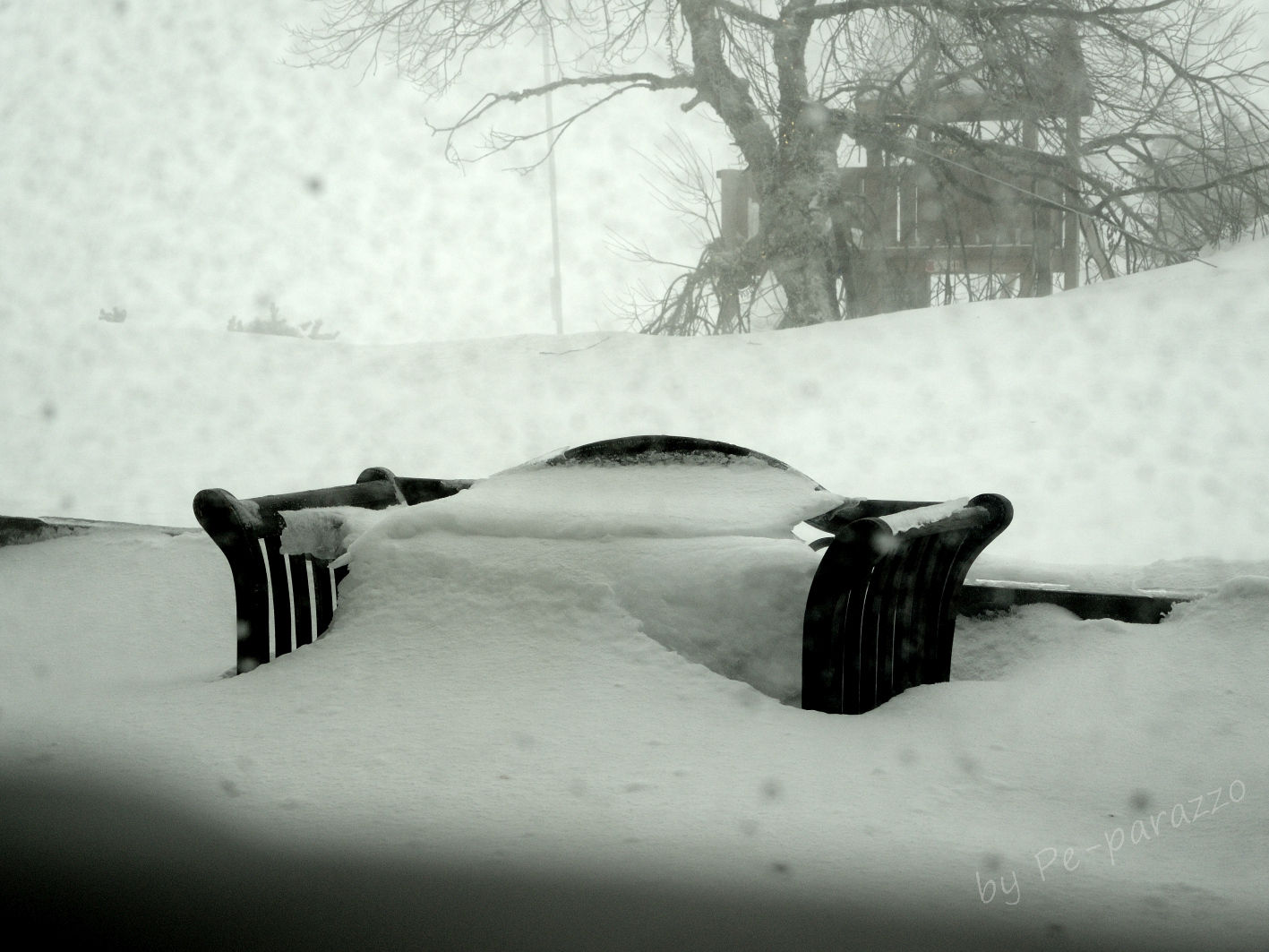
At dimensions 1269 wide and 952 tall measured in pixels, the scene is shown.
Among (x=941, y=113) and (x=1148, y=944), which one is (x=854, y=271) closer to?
(x=941, y=113)

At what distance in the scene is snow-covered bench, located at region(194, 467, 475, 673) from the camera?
5.63 feet

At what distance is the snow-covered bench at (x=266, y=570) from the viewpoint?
172 centimetres

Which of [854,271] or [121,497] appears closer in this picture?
[121,497]

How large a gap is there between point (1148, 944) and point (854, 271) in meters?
4.03

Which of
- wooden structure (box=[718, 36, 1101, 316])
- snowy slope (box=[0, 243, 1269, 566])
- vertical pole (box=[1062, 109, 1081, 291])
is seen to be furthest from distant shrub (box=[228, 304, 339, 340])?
vertical pole (box=[1062, 109, 1081, 291])

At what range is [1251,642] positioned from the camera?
1755mm

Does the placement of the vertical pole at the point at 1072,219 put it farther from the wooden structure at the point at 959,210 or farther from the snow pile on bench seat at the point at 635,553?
the snow pile on bench seat at the point at 635,553

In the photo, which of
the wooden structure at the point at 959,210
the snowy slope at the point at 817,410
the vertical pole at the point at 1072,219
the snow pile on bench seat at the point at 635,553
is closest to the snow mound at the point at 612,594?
the snow pile on bench seat at the point at 635,553

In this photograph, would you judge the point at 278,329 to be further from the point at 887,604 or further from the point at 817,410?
the point at 887,604

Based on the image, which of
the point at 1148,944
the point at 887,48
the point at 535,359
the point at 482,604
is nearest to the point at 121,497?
the point at 535,359

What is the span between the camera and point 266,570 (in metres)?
1.84

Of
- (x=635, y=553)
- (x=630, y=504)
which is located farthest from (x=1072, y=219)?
(x=635, y=553)

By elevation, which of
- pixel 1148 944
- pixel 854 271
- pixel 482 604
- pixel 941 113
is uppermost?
pixel 941 113

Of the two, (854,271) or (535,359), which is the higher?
(854,271)
